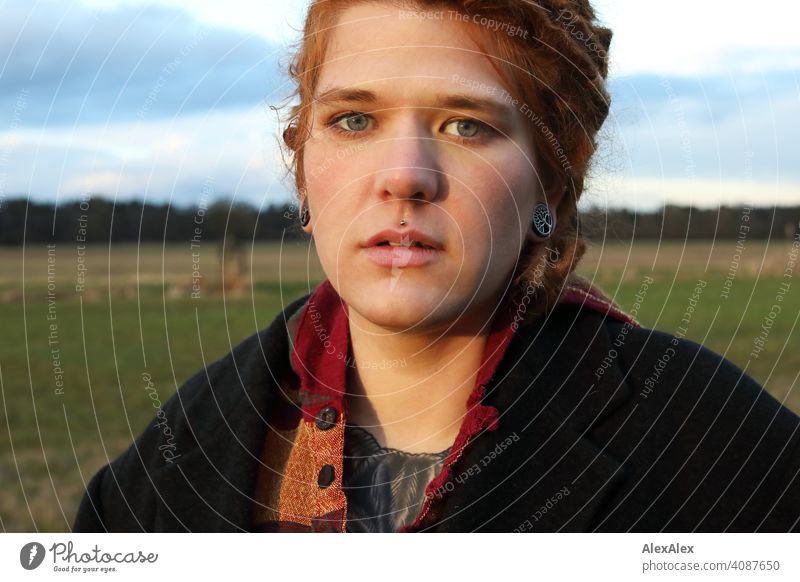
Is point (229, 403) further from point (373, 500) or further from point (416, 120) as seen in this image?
point (416, 120)

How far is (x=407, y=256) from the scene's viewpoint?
2.12 meters

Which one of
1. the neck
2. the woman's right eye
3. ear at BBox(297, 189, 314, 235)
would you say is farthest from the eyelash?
the neck

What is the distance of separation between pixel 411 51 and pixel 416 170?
287mm

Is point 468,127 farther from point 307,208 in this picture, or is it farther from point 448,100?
point 307,208

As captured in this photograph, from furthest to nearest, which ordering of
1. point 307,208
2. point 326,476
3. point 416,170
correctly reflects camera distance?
1. point 307,208
2. point 326,476
3. point 416,170

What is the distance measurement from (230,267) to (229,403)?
1021cm

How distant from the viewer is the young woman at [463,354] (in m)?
2.14

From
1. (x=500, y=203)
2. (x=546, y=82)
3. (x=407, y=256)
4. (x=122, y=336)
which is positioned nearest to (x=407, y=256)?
(x=407, y=256)

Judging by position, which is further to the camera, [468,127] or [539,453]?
[539,453]

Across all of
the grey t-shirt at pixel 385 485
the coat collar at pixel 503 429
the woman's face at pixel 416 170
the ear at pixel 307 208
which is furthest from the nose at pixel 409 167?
the grey t-shirt at pixel 385 485

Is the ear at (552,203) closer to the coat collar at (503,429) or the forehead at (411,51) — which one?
the coat collar at (503,429)

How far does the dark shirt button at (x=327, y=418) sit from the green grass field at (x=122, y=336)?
0.40 m

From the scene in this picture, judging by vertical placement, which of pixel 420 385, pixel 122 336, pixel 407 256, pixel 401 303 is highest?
pixel 407 256
